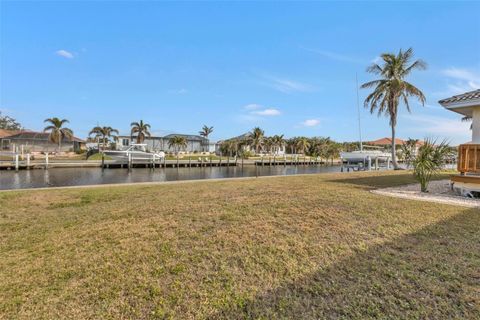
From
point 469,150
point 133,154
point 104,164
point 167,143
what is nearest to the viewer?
point 469,150

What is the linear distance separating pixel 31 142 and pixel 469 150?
6371cm

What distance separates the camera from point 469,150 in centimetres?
902

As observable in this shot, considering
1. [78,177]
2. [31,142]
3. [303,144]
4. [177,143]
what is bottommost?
[78,177]

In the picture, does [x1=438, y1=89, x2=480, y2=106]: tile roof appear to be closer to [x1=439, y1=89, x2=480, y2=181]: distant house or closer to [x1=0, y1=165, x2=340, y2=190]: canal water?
[x1=439, y1=89, x2=480, y2=181]: distant house

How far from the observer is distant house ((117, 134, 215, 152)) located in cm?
6128

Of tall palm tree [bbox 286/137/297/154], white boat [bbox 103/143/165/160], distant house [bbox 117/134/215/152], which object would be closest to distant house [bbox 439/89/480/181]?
white boat [bbox 103/143/165/160]

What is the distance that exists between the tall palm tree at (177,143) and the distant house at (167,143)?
1.42 m

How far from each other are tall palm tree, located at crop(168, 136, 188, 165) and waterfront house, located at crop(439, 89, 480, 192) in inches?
2135

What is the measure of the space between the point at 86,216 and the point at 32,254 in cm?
207

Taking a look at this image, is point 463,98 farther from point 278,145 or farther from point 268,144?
point 278,145

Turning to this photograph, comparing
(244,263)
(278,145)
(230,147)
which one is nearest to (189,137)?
(230,147)

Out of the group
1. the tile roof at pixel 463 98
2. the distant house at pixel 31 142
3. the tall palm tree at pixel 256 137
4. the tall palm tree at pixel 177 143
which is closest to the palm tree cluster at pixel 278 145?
the tall palm tree at pixel 256 137

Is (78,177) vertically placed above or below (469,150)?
below

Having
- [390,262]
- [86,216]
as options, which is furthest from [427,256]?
[86,216]
